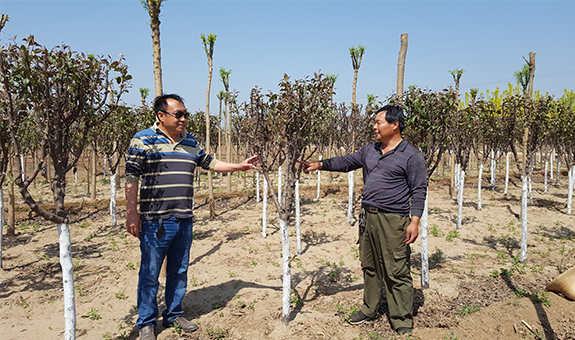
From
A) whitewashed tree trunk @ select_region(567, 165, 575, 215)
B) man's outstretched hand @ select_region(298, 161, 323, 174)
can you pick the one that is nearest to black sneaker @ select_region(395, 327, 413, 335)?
man's outstretched hand @ select_region(298, 161, 323, 174)

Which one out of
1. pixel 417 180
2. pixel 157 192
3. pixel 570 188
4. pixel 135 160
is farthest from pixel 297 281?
pixel 570 188

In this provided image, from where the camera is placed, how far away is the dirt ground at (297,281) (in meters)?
4.04

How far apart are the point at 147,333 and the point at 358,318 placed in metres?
2.45

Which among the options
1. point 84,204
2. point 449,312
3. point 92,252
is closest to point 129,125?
point 92,252

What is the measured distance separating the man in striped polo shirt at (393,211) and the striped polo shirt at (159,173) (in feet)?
6.97

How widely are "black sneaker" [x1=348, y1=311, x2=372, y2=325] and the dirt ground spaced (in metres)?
0.09

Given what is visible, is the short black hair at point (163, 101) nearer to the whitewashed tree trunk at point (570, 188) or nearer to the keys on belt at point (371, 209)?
the keys on belt at point (371, 209)

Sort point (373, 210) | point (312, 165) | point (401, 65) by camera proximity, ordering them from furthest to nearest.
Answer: point (401, 65) → point (312, 165) → point (373, 210)

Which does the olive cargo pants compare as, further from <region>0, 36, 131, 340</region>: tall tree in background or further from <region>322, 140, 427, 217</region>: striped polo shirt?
<region>0, 36, 131, 340</region>: tall tree in background

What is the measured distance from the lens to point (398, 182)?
3.74 m

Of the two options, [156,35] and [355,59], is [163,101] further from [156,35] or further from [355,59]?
[355,59]

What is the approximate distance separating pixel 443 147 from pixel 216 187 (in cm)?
1548

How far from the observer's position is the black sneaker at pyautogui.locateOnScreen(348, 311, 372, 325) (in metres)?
4.04

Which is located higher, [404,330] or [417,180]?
[417,180]
